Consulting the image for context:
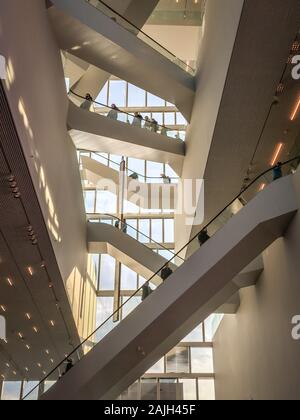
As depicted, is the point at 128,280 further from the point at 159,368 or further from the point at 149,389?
the point at 149,389

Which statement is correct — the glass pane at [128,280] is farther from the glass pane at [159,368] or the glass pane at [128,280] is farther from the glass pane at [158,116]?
the glass pane at [158,116]

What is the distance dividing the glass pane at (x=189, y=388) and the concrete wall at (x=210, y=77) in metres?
11.6

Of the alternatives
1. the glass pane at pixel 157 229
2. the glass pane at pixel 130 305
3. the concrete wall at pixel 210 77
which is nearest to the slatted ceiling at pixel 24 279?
the glass pane at pixel 130 305

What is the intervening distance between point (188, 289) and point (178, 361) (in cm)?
1742

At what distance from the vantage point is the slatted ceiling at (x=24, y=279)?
9680 millimetres

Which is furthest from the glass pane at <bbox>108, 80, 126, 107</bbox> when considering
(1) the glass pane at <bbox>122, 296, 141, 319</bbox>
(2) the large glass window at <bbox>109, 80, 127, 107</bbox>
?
(1) the glass pane at <bbox>122, 296, 141, 319</bbox>

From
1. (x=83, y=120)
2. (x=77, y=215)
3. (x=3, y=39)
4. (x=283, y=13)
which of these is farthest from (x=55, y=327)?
(x=283, y=13)

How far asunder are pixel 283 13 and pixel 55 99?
6635 mm

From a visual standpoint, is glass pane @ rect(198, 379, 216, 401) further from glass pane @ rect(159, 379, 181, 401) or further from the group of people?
the group of people

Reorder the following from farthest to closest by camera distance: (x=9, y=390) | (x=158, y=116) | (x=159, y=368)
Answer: (x=158, y=116) → (x=159, y=368) → (x=9, y=390)

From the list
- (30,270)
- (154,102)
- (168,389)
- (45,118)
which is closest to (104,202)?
(154,102)

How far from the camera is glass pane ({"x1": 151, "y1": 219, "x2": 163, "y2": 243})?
33.1m

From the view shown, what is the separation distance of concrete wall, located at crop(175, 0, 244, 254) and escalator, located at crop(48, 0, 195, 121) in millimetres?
778

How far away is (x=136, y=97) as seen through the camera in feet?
117
